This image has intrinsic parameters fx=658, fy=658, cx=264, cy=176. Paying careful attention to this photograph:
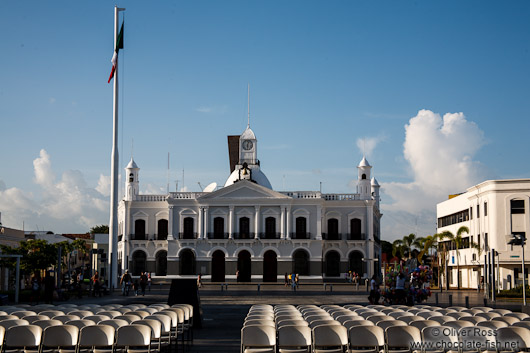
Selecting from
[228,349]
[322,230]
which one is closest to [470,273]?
[322,230]

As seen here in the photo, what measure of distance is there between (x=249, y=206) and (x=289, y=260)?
651 centimetres

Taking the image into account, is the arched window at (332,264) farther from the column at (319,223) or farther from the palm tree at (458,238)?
the palm tree at (458,238)

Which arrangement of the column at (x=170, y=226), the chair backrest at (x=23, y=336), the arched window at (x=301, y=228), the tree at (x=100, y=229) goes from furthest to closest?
the tree at (x=100, y=229) → the column at (x=170, y=226) → the arched window at (x=301, y=228) → the chair backrest at (x=23, y=336)

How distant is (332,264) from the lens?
64688mm

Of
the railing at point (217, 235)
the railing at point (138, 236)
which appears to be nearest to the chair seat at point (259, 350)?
the railing at point (217, 235)

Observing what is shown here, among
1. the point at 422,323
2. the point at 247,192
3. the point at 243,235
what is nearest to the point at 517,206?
the point at 247,192

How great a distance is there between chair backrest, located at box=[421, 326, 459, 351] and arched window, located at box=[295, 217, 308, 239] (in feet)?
175

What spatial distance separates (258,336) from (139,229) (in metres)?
57.6

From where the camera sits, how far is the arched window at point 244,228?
63.5 m

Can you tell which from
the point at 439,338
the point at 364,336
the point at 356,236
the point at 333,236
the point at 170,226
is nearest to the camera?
the point at 439,338

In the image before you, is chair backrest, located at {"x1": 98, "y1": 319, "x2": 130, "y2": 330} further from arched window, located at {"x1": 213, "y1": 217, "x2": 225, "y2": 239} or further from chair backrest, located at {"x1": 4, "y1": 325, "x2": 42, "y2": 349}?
arched window, located at {"x1": 213, "y1": 217, "x2": 225, "y2": 239}

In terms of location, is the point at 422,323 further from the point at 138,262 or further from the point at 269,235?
the point at 138,262

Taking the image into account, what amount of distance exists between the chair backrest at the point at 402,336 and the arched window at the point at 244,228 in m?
53.4

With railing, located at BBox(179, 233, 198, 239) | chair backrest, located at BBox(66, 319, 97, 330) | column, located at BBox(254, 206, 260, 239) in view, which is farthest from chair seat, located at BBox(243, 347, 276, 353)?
railing, located at BBox(179, 233, 198, 239)
